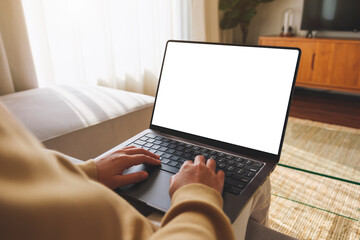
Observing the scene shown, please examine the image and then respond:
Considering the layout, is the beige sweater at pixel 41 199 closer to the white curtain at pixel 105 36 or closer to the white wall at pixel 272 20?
the white curtain at pixel 105 36

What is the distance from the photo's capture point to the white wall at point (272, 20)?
3312 millimetres

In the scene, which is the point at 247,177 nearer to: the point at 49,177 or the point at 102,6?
the point at 49,177

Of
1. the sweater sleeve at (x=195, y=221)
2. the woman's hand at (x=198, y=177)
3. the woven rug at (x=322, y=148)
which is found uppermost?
the sweater sleeve at (x=195, y=221)

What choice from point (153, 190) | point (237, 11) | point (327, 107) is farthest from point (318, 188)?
point (237, 11)

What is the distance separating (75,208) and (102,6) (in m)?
2.04

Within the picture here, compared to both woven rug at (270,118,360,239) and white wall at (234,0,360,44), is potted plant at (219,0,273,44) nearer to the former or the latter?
white wall at (234,0,360,44)

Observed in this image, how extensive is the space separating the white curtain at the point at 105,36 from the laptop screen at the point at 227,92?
118 centimetres

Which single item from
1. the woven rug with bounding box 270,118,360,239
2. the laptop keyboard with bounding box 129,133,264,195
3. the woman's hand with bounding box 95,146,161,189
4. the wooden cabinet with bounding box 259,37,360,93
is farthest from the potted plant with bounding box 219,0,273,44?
the woman's hand with bounding box 95,146,161,189

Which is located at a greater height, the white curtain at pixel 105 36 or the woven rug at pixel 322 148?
the white curtain at pixel 105 36

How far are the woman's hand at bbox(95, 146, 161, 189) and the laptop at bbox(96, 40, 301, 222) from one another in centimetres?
2

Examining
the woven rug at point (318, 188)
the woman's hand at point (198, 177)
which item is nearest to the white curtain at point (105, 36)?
the woven rug at point (318, 188)

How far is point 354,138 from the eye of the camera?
2.06 meters

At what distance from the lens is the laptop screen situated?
69 centimetres

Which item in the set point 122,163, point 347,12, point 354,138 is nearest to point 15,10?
point 122,163
